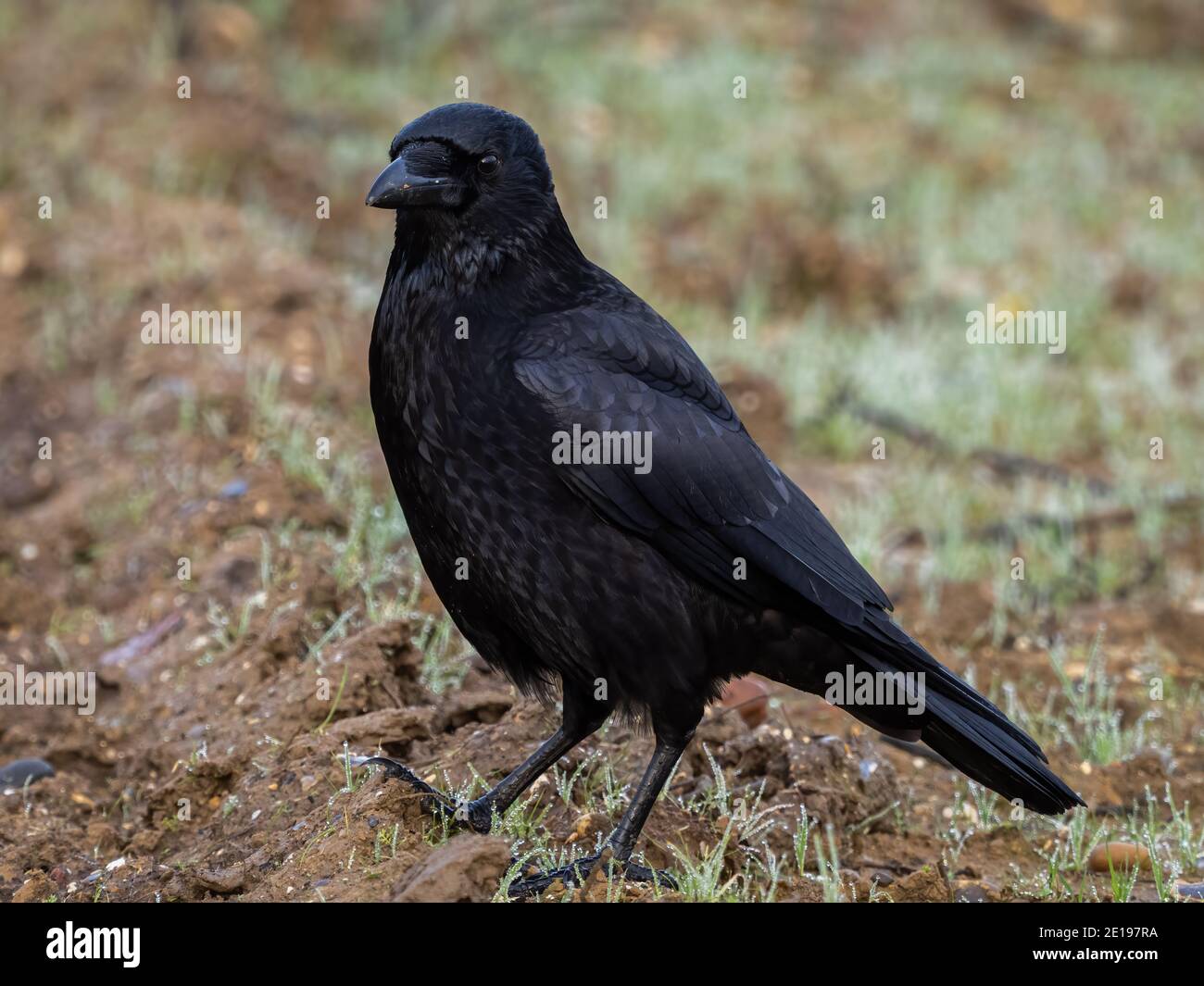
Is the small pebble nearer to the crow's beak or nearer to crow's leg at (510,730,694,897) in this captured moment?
crow's leg at (510,730,694,897)

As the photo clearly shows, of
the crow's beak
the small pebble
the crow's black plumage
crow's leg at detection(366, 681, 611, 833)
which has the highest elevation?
the crow's beak

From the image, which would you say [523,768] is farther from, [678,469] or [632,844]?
[678,469]

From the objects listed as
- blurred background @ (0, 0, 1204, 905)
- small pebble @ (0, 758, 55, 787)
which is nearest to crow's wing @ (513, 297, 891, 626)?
blurred background @ (0, 0, 1204, 905)

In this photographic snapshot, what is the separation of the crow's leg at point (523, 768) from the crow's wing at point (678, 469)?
1.37 feet

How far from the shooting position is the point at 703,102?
1202 cm

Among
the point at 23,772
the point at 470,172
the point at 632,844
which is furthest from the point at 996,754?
the point at 23,772

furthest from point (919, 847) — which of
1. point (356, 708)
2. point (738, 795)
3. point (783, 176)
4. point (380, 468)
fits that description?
point (783, 176)

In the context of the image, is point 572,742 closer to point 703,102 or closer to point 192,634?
point 192,634

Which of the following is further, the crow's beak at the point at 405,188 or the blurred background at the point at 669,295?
A: the blurred background at the point at 669,295

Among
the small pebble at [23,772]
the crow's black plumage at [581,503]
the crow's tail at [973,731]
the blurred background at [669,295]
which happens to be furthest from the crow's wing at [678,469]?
the small pebble at [23,772]

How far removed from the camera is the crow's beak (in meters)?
3.46

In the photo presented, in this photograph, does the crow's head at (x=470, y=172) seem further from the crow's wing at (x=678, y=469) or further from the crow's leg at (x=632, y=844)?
the crow's leg at (x=632, y=844)

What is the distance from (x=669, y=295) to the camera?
29.8 ft

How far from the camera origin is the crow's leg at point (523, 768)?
360cm
